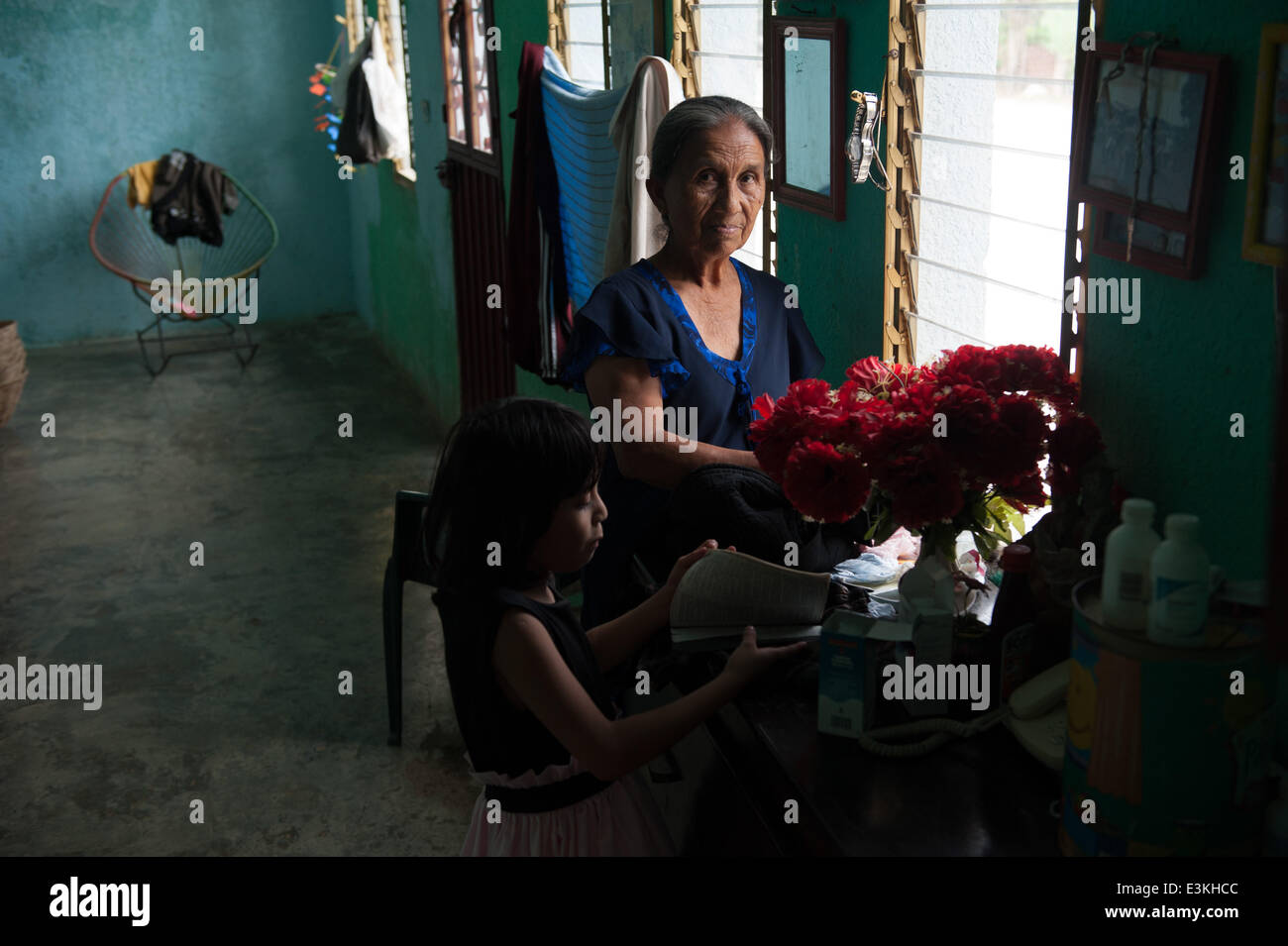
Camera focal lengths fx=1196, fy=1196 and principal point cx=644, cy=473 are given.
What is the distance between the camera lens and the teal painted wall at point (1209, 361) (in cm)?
139

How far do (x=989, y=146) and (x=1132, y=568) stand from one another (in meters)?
1.01

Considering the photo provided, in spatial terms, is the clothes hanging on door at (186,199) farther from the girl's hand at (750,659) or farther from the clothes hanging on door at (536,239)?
the girl's hand at (750,659)

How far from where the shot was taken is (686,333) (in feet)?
7.22

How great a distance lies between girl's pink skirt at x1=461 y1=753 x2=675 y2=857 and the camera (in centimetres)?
174

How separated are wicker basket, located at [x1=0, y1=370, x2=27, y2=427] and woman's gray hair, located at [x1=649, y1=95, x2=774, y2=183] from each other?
524cm

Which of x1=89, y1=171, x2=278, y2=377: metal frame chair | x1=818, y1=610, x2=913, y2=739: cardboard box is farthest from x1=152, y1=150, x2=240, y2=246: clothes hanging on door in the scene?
x1=818, y1=610, x2=913, y2=739: cardboard box

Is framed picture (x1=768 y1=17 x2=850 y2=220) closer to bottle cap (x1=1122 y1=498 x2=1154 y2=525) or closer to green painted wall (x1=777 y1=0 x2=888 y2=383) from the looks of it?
green painted wall (x1=777 y1=0 x2=888 y2=383)

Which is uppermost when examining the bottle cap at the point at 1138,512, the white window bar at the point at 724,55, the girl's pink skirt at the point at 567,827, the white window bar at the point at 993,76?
the white window bar at the point at 724,55

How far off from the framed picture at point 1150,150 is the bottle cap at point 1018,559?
0.39m

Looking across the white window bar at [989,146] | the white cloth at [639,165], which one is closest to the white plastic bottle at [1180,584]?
the white window bar at [989,146]

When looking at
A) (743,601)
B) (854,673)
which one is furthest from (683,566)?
(854,673)

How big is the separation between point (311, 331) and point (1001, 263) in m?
7.42

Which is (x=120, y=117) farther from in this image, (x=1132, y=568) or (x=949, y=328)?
(x=1132, y=568)
